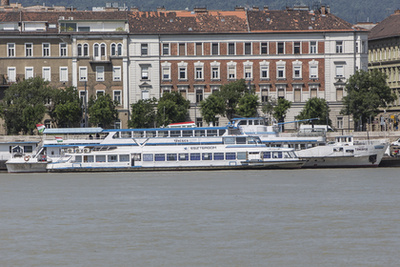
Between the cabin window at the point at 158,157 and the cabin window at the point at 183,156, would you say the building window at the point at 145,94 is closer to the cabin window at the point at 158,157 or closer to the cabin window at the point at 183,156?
the cabin window at the point at 158,157

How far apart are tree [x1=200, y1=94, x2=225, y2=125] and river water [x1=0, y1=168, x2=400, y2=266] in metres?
40.7

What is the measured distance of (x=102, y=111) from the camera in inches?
3999

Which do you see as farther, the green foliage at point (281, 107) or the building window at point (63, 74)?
the building window at point (63, 74)

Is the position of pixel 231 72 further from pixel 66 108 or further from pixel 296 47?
pixel 66 108

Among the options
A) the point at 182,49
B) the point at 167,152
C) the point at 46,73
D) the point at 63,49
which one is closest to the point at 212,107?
the point at 182,49

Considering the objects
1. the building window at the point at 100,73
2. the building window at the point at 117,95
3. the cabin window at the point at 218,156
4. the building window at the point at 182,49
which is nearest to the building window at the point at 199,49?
the building window at the point at 182,49

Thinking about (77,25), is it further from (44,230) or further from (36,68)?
(44,230)

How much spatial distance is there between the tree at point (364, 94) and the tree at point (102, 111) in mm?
25922

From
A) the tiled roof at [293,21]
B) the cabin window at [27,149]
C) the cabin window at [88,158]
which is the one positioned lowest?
the cabin window at [88,158]

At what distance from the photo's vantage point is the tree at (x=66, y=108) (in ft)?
332

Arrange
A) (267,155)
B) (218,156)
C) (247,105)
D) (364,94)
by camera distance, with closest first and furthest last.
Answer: (267,155)
(218,156)
(247,105)
(364,94)

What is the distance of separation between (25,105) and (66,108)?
4373 millimetres

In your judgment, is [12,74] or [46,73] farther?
[46,73]

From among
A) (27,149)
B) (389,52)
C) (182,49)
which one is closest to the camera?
(27,149)
